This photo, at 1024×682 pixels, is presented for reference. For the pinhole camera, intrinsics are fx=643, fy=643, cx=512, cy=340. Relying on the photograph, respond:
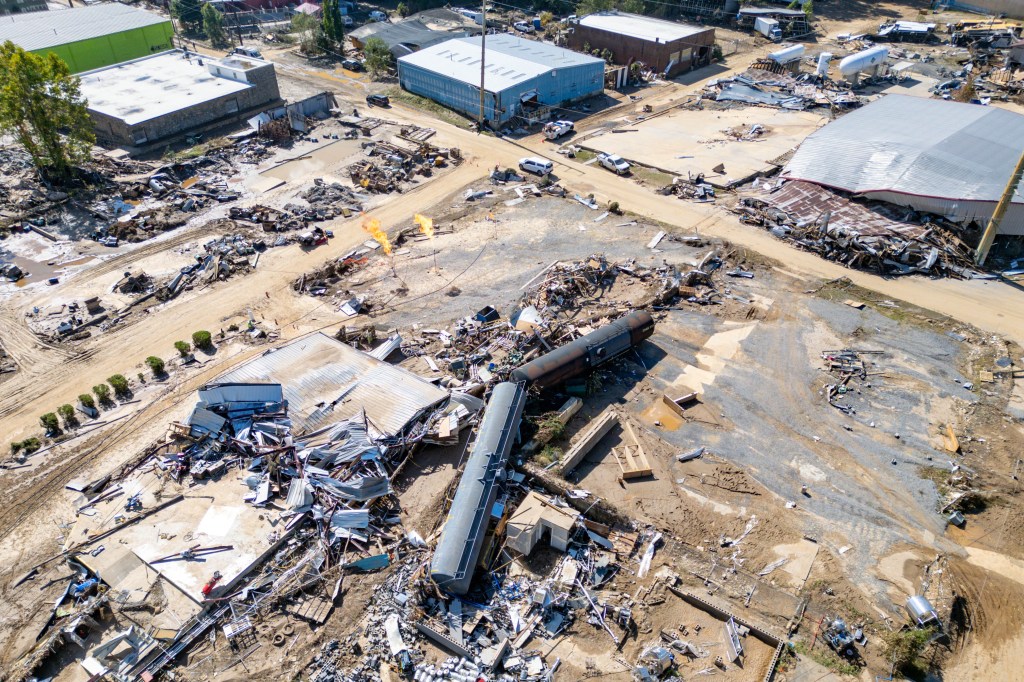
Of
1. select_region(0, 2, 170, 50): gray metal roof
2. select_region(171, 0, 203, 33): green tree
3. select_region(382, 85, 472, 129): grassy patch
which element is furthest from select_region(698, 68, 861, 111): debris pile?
select_region(171, 0, 203, 33): green tree

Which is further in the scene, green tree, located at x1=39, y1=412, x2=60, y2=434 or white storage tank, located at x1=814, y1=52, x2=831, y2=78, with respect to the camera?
white storage tank, located at x1=814, y1=52, x2=831, y2=78

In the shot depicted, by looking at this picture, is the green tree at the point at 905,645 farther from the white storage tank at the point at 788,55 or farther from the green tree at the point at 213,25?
the green tree at the point at 213,25

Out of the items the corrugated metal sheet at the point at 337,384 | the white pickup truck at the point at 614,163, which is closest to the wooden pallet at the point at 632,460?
the corrugated metal sheet at the point at 337,384

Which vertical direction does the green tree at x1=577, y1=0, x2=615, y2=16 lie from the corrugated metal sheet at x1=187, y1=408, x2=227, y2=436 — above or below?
above

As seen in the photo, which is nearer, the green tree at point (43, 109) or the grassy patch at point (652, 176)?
the green tree at point (43, 109)


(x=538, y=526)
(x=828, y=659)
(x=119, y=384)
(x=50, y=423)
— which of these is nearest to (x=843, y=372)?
(x=828, y=659)

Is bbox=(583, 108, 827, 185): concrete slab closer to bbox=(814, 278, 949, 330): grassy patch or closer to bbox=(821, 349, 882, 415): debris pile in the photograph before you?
bbox=(814, 278, 949, 330): grassy patch

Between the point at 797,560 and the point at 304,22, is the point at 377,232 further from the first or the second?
the point at 304,22
